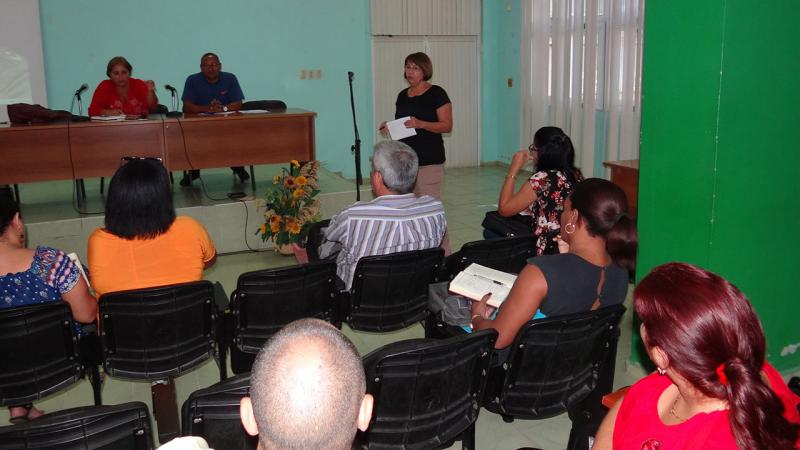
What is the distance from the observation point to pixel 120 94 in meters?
6.25

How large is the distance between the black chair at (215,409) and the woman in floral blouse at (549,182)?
2.21 metres

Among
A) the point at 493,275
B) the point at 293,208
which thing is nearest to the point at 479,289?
the point at 493,275

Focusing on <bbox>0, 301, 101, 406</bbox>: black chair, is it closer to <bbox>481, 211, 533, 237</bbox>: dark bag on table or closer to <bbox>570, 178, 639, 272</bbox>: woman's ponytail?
<bbox>570, 178, 639, 272</bbox>: woman's ponytail

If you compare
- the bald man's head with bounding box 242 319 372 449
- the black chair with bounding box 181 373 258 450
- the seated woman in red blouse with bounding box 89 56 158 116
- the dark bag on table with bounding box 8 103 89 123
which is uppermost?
the seated woman in red blouse with bounding box 89 56 158 116

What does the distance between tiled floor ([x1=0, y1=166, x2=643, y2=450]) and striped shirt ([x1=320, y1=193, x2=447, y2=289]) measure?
86cm

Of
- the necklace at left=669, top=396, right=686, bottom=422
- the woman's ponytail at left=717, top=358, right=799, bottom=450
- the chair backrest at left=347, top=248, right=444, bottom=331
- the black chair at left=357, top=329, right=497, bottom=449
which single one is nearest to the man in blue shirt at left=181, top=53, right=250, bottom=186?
the chair backrest at left=347, top=248, right=444, bottom=331

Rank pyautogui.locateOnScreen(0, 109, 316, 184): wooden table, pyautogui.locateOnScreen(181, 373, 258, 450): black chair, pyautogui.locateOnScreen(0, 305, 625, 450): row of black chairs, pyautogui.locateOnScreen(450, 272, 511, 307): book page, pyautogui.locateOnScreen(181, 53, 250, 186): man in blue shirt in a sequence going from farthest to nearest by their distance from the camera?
pyautogui.locateOnScreen(181, 53, 250, 186): man in blue shirt < pyautogui.locateOnScreen(0, 109, 316, 184): wooden table < pyautogui.locateOnScreen(450, 272, 511, 307): book page < pyautogui.locateOnScreen(181, 373, 258, 450): black chair < pyautogui.locateOnScreen(0, 305, 625, 450): row of black chairs

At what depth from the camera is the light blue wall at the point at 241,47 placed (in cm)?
791

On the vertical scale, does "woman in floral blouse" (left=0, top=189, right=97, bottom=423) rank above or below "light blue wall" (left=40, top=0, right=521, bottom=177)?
below

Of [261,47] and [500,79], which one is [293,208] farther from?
[500,79]

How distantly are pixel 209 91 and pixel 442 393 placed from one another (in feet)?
17.4

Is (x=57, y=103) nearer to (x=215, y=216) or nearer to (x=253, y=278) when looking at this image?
(x=215, y=216)

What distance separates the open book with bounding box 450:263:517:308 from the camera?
2.56 meters

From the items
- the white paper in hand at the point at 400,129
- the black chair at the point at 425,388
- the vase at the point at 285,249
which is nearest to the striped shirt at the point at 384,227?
the black chair at the point at 425,388
